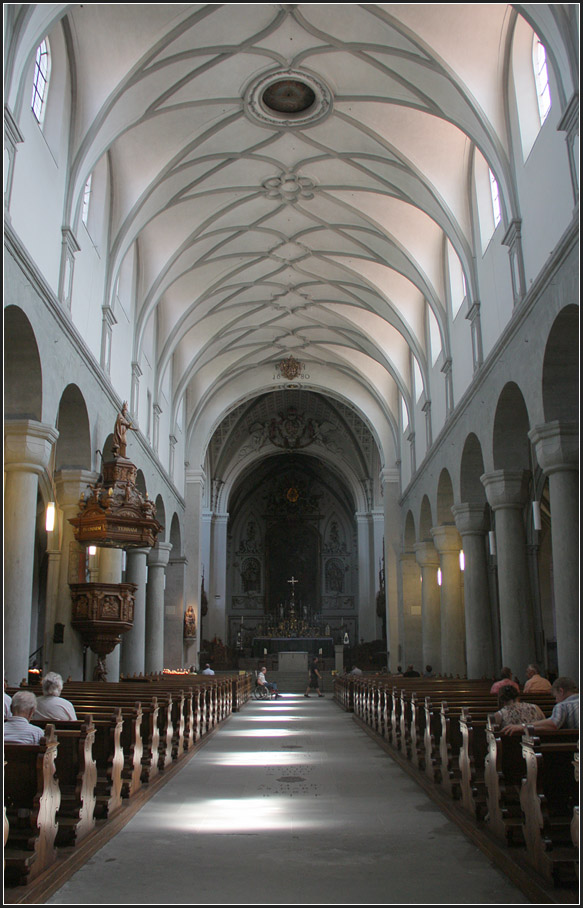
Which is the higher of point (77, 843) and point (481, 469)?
point (481, 469)

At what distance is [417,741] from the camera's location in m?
9.98

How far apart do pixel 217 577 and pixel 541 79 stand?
28308 millimetres

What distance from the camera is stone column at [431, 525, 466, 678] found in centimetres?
2000

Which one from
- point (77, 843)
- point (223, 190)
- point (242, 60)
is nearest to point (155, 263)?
point (223, 190)

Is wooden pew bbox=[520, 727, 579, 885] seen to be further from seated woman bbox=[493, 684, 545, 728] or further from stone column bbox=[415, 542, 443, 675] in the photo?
stone column bbox=[415, 542, 443, 675]

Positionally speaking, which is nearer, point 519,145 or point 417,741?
point 417,741

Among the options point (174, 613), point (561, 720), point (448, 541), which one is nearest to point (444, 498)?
point (448, 541)

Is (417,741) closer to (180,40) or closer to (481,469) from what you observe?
(481,469)

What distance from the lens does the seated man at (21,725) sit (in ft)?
18.2

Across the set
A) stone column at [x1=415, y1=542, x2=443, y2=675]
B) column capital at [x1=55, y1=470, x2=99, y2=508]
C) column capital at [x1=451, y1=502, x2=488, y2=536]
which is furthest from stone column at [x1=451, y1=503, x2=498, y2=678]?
→ column capital at [x1=55, y1=470, x2=99, y2=508]

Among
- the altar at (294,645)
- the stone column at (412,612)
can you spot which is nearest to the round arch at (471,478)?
the stone column at (412,612)

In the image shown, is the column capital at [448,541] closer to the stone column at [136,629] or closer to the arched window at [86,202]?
the stone column at [136,629]

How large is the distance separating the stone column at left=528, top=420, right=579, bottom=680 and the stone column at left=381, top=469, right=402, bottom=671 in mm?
16502

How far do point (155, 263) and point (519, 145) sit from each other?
9.85 meters
